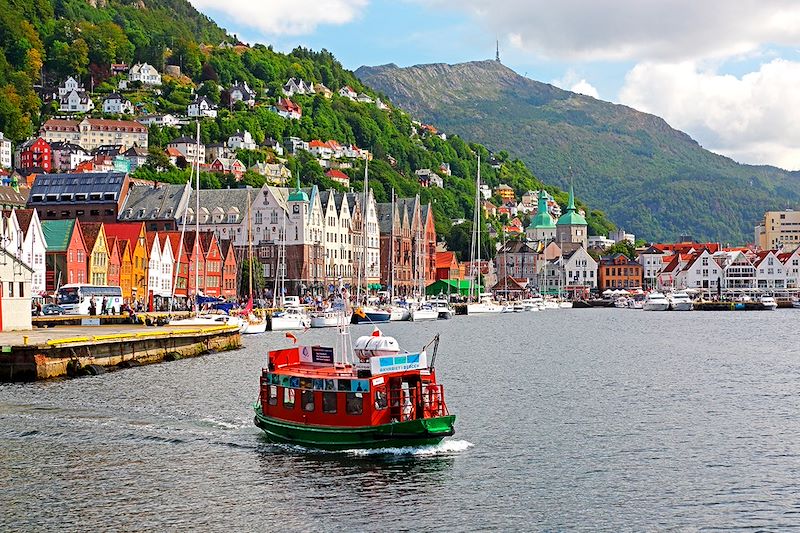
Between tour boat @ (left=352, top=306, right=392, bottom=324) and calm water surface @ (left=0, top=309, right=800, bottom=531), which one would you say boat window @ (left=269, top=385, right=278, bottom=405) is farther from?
tour boat @ (left=352, top=306, right=392, bottom=324)

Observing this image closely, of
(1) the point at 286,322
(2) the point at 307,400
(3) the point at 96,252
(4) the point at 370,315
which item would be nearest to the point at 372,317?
(4) the point at 370,315

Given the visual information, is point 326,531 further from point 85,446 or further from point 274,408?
point 85,446

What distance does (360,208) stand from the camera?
19912cm

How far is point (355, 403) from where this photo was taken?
41.6 meters

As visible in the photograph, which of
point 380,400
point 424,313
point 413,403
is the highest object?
point 424,313

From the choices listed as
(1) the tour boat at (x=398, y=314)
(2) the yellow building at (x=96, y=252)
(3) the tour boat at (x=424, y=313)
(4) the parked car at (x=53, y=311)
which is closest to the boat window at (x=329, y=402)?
→ (4) the parked car at (x=53, y=311)

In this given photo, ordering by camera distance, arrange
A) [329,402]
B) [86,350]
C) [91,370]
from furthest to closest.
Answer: [86,350]
[91,370]
[329,402]

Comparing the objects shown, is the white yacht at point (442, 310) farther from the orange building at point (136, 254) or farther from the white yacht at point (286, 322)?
the white yacht at point (286, 322)

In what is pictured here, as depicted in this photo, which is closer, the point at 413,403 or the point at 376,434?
the point at 376,434

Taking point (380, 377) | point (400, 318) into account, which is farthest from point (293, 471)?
point (400, 318)

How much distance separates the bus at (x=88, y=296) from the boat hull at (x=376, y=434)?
70126 millimetres

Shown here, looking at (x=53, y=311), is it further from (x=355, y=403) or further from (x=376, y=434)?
(x=376, y=434)

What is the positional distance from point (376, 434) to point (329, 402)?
249 centimetres

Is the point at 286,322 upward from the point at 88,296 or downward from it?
downward
